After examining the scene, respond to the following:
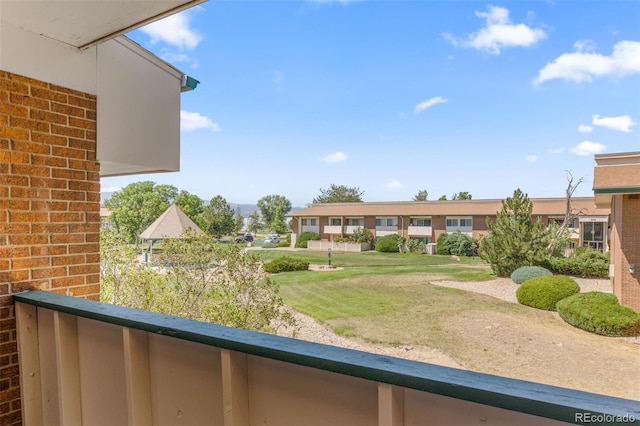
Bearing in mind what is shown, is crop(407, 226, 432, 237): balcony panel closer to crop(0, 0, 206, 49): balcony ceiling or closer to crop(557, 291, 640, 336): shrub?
crop(557, 291, 640, 336): shrub

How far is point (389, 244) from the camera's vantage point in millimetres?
23906

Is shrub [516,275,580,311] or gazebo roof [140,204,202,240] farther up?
gazebo roof [140,204,202,240]

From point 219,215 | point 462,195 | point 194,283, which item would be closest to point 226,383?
point 194,283

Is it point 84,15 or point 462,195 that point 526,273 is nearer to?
point 84,15

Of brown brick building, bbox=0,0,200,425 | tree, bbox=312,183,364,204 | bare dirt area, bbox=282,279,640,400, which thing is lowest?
bare dirt area, bbox=282,279,640,400

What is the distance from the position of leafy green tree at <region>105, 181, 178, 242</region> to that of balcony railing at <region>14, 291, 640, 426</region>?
26.4 feet

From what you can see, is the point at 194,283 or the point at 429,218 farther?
the point at 429,218

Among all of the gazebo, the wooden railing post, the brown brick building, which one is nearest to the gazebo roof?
the gazebo

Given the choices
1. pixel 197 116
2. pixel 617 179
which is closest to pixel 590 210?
pixel 617 179

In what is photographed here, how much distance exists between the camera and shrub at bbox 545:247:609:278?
45.4 feet

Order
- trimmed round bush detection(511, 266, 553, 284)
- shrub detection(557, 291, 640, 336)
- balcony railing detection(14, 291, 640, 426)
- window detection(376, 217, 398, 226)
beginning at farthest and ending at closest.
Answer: window detection(376, 217, 398, 226)
trimmed round bush detection(511, 266, 553, 284)
shrub detection(557, 291, 640, 336)
balcony railing detection(14, 291, 640, 426)

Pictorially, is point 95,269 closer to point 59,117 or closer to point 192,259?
point 59,117

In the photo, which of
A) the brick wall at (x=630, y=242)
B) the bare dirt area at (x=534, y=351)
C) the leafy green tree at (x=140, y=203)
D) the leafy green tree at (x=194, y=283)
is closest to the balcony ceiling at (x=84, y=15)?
the leafy green tree at (x=194, y=283)

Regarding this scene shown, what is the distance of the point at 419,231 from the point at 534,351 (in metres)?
16.4
